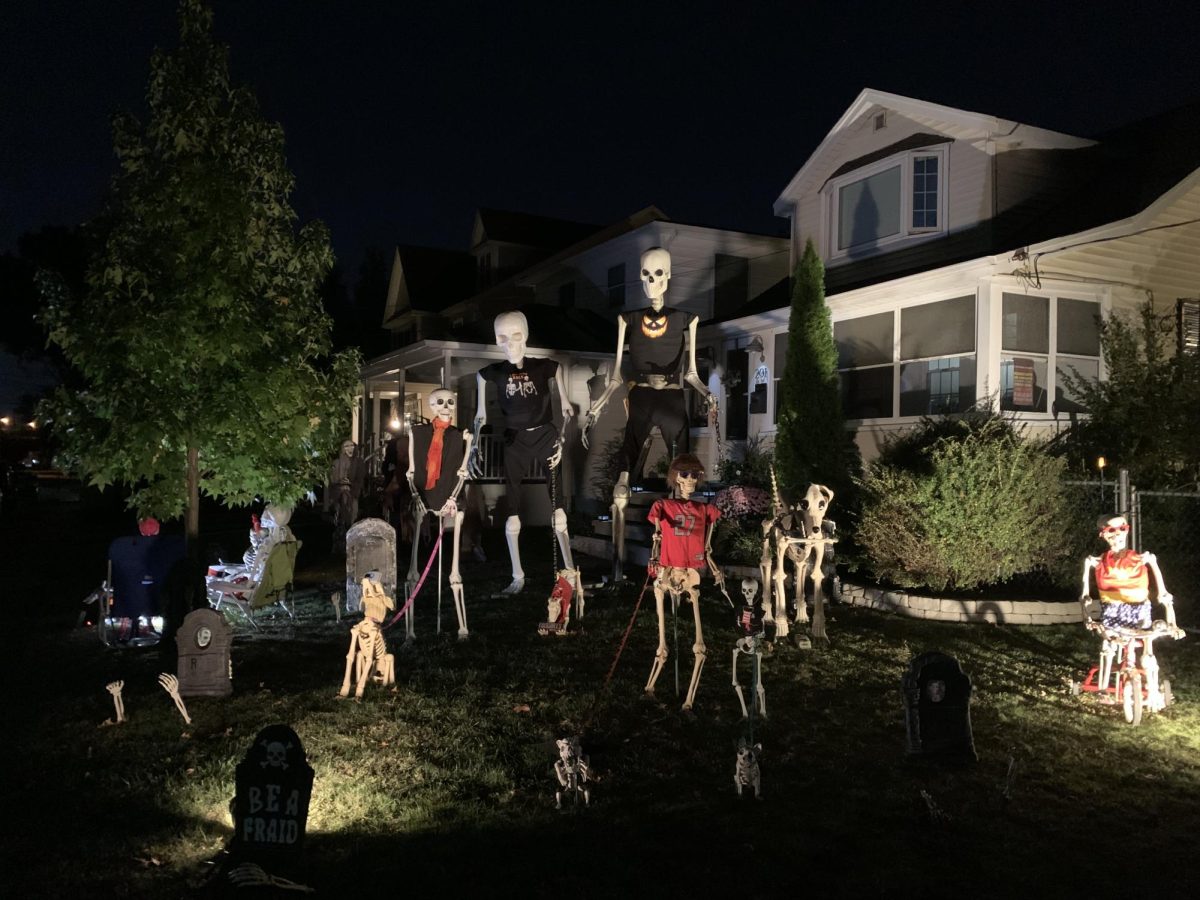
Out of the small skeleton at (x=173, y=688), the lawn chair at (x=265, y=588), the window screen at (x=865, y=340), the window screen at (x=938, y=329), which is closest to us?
the small skeleton at (x=173, y=688)

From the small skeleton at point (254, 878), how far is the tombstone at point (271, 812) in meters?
0.03

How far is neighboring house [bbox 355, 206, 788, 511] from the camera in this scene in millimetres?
20188

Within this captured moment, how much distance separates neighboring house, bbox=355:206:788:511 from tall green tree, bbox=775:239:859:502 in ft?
8.44

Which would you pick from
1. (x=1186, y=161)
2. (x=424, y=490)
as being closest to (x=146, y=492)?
(x=424, y=490)

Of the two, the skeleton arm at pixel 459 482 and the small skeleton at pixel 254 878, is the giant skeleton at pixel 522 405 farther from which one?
the small skeleton at pixel 254 878

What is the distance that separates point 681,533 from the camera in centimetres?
666

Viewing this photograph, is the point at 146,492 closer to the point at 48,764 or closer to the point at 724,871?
the point at 48,764

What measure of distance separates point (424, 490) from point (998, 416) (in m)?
7.47

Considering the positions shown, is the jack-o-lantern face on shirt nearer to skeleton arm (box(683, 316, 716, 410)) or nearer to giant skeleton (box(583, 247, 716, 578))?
giant skeleton (box(583, 247, 716, 578))

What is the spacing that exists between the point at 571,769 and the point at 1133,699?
4085 mm

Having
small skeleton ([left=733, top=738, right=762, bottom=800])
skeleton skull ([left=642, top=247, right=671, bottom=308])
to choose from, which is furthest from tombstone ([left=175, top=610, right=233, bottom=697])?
skeleton skull ([left=642, top=247, right=671, bottom=308])

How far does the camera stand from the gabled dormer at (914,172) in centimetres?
1485

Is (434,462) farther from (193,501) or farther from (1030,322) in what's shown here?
(1030,322)

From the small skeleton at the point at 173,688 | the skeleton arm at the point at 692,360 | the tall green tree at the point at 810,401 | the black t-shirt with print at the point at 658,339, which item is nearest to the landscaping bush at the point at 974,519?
the skeleton arm at the point at 692,360
